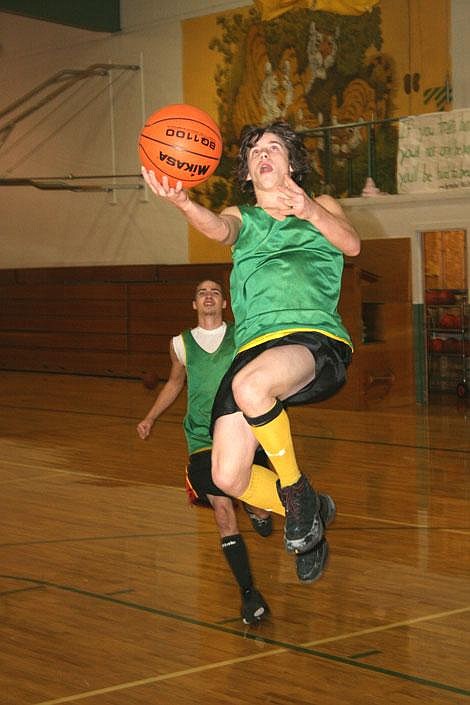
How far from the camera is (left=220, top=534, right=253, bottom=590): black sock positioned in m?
5.28

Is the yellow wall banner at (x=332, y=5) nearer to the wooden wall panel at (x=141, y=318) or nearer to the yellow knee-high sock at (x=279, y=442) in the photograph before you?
the wooden wall panel at (x=141, y=318)

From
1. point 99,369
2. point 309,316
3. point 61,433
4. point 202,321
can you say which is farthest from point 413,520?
point 99,369

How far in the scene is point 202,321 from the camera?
6.51m

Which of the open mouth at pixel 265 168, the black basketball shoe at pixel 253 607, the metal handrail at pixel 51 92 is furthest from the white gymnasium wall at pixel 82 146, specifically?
the open mouth at pixel 265 168

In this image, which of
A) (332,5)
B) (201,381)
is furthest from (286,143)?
(332,5)

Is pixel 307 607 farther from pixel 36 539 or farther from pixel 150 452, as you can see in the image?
pixel 150 452

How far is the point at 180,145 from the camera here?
456cm

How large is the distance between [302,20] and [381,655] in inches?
500

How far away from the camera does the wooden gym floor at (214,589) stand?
14.3ft

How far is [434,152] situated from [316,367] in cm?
986

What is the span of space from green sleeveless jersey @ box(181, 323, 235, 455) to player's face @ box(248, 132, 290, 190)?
1978 millimetres

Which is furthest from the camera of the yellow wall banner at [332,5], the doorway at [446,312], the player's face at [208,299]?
the doorway at [446,312]

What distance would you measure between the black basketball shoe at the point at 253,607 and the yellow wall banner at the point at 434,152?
894cm

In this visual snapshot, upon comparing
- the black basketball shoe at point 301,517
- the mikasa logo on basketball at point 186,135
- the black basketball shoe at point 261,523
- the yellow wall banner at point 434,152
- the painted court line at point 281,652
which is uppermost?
the yellow wall banner at point 434,152
